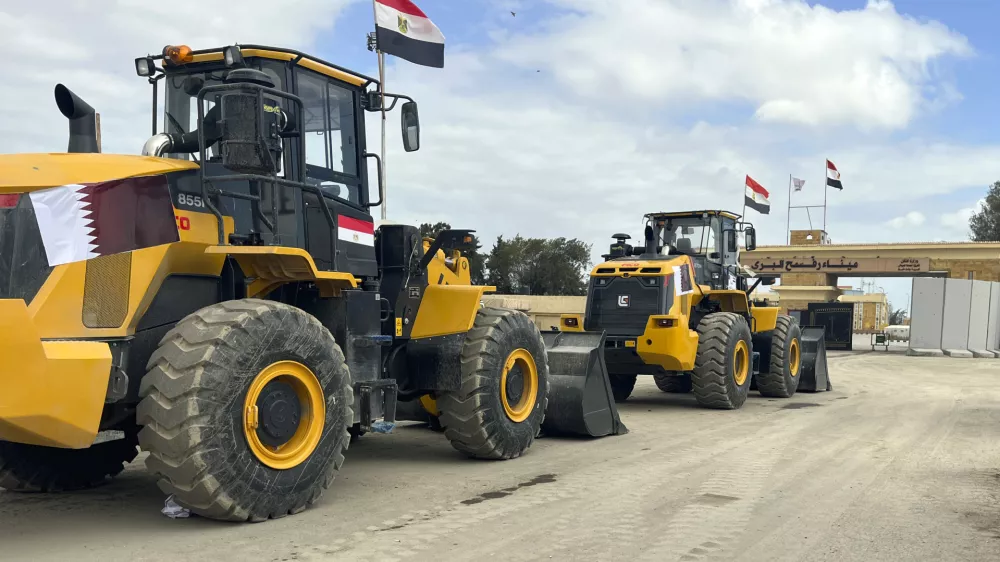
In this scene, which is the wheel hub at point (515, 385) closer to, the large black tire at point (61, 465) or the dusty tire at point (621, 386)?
the large black tire at point (61, 465)

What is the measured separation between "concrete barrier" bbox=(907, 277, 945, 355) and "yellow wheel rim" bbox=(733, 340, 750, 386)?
21.2m

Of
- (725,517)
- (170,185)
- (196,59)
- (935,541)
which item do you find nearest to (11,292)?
(170,185)

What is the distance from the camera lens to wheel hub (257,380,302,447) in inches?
214

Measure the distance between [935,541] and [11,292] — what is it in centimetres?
548

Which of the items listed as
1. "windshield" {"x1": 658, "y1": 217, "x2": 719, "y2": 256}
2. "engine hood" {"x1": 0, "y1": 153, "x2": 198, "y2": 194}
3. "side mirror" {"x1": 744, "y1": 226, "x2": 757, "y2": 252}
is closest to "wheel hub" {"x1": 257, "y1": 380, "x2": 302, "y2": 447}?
"engine hood" {"x1": 0, "y1": 153, "x2": 198, "y2": 194}

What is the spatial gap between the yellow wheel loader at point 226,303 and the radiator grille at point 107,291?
0.01 meters

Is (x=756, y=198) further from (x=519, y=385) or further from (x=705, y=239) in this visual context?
(x=519, y=385)

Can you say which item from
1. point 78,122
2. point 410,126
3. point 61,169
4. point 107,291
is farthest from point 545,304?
point 61,169

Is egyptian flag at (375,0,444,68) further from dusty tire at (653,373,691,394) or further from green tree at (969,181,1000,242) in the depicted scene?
green tree at (969,181,1000,242)

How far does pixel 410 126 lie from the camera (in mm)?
7316

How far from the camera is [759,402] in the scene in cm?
1394

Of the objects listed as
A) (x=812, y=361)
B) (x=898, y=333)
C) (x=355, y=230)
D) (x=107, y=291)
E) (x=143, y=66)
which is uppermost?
(x=143, y=66)

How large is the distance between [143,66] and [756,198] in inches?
1095

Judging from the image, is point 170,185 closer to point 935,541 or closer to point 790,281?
point 935,541
